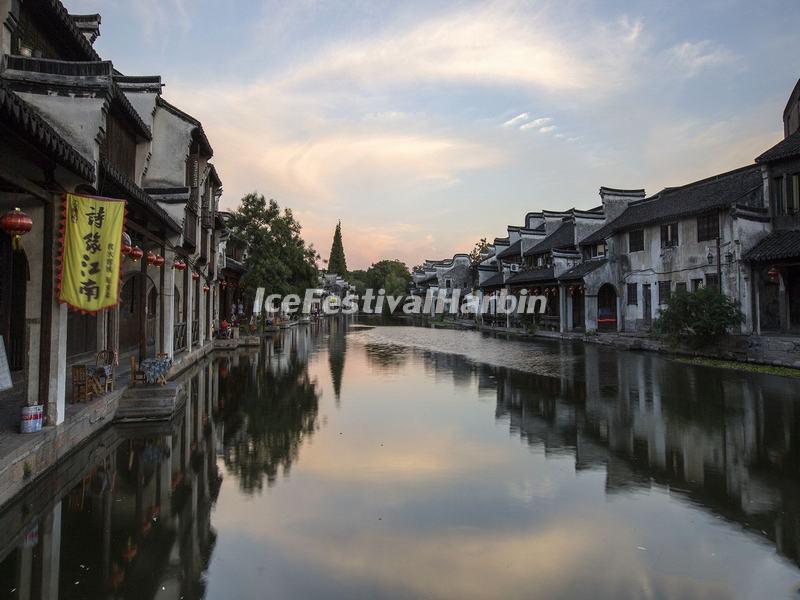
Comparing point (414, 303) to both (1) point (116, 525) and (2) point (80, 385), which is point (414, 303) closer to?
(2) point (80, 385)

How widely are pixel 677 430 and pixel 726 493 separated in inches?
122

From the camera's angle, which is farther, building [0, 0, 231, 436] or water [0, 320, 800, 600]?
building [0, 0, 231, 436]

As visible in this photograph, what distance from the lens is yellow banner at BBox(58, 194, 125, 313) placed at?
7438 millimetres

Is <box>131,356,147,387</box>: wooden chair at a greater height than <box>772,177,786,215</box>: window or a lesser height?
lesser

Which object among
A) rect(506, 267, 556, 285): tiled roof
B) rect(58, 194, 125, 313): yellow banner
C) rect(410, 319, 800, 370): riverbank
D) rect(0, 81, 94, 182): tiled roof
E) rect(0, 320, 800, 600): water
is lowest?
rect(0, 320, 800, 600): water

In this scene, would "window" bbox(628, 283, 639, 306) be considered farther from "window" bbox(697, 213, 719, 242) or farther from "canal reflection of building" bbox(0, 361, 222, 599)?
"canal reflection of building" bbox(0, 361, 222, 599)

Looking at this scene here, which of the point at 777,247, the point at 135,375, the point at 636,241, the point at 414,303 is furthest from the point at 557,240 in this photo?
the point at 414,303

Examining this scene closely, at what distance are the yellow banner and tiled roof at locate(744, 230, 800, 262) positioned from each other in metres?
21.3

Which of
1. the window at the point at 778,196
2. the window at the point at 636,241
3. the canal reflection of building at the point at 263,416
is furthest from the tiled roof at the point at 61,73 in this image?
the window at the point at 636,241

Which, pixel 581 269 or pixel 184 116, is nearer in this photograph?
pixel 184 116

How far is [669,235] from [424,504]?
82.5 feet

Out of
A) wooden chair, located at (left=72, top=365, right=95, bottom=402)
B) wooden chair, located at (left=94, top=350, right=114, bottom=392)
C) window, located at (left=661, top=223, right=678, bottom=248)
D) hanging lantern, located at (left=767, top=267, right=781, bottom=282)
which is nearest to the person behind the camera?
wooden chair, located at (left=72, top=365, right=95, bottom=402)

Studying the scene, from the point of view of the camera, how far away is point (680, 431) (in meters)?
9.46

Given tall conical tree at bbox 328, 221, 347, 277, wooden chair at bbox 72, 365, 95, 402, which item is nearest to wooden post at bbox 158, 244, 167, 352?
wooden chair at bbox 72, 365, 95, 402
